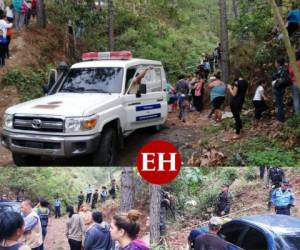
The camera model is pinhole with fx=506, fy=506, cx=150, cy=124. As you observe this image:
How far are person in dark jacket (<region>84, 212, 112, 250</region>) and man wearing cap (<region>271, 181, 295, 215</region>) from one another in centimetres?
238

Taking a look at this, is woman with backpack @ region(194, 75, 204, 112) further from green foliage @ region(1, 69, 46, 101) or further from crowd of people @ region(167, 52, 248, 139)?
green foliage @ region(1, 69, 46, 101)

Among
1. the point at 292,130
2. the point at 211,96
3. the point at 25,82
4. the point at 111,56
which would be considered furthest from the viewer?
the point at 25,82

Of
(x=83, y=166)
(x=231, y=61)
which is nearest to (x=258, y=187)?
(x=83, y=166)

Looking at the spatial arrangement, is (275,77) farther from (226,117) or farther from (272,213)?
(272,213)

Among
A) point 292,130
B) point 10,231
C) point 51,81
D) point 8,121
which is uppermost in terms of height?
point 51,81

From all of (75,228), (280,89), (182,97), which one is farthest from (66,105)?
(182,97)

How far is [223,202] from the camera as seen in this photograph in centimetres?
736

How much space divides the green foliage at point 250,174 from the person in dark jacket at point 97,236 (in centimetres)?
218

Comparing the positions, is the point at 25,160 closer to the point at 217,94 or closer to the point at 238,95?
the point at 238,95

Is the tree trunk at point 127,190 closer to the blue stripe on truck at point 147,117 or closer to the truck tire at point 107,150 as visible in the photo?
the truck tire at point 107,150

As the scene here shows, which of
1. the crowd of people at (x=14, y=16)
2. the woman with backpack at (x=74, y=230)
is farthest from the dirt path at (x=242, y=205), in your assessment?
the crowd of people at (x=14, y=16)

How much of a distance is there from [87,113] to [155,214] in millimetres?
1865

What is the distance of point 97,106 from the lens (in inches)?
318

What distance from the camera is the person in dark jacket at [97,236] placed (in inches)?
265
